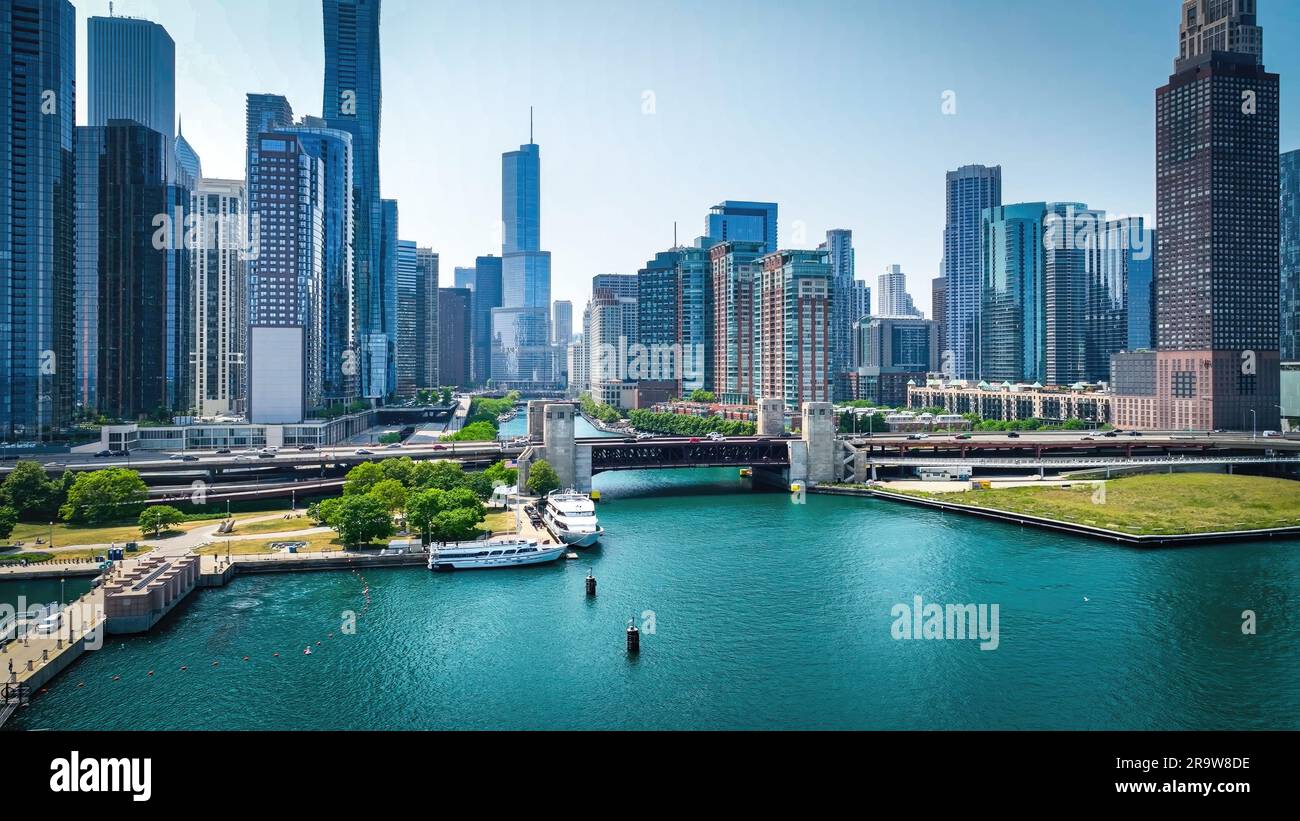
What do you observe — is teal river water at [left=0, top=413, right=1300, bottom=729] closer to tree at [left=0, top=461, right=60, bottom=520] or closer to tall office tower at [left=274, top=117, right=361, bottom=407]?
tree at [left=0, top=461, right=60, bottom=520]

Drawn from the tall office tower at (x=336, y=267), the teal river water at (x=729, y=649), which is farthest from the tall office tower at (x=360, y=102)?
the teal river water at (x=729, y=649)

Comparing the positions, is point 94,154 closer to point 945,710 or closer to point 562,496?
point 562,496

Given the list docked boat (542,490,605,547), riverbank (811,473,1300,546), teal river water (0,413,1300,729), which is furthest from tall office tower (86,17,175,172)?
riverbank (811,473,1300,546)

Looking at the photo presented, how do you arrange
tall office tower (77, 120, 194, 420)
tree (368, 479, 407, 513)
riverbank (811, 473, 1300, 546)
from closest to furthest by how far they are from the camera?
riverbank (811, 473, 1300, 546) → tree (368, 479, 407, 513) → tall office tower (77, 120, 194, 420)

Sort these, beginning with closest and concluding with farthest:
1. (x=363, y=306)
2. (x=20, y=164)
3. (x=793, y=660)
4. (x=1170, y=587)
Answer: (x=793, y=660) → (x=1170, y=587) → (x=20, y=164) → (x=363, y=306)

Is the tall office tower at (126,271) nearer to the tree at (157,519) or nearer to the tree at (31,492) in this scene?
the tree at (31,492)

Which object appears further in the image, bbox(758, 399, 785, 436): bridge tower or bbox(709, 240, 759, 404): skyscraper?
bbox(709, 240, 759, 404): skyscraper
